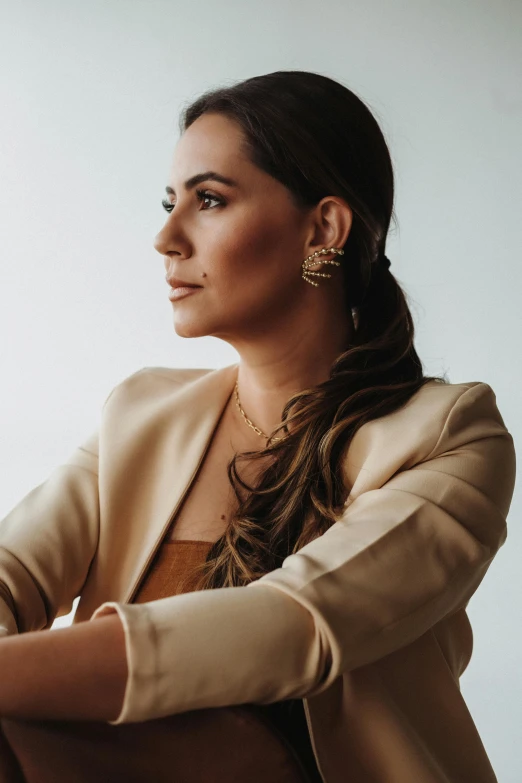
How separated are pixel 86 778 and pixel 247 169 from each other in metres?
1.03

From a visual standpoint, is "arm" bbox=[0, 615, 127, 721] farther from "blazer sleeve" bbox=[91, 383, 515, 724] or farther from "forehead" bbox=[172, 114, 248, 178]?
"forehead" bbox=[172, 114, 248, 178]

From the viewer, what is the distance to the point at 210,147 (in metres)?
1.82

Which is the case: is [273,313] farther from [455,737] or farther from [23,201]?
[23,201]

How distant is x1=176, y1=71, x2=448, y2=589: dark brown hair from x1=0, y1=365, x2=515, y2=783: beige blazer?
7 cm

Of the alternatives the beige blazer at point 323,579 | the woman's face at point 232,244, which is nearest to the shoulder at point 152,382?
the beige blazer at point 323,579

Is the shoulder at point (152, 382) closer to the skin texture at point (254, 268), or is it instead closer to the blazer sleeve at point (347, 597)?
the skin texture at point (254, 268)

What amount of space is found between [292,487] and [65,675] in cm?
64

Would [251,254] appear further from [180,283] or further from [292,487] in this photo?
[292,487]

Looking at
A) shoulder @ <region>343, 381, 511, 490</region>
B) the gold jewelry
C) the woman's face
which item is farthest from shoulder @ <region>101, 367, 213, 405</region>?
shoulder @ <region>343, 381, 511, 490</region>

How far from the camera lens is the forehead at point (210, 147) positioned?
1.80m

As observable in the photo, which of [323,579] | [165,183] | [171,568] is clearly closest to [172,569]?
[171,568]

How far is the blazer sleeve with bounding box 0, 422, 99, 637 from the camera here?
1.75 meters

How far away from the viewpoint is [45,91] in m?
3.37

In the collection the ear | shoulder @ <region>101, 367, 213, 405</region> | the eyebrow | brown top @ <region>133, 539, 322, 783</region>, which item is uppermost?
the eyebrow
